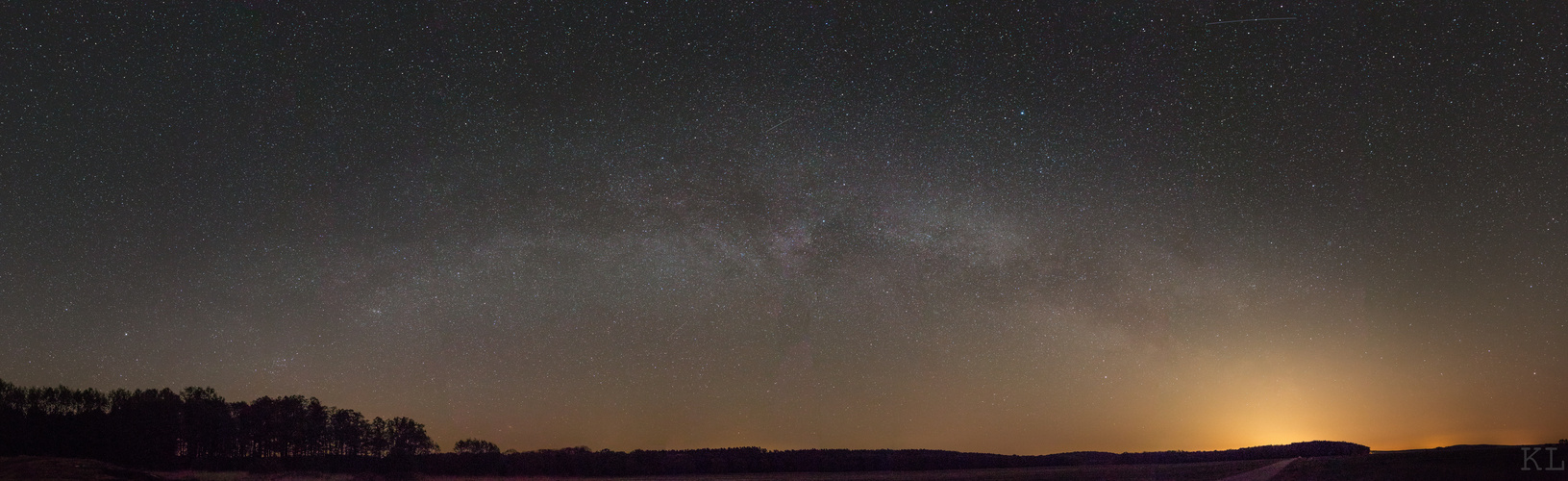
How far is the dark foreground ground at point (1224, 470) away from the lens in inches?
1161

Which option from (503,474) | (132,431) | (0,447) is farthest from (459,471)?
(0,447)

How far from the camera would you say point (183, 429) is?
84562mm

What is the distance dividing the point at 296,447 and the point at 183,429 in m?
11.6

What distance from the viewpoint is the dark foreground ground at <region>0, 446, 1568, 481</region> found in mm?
29500

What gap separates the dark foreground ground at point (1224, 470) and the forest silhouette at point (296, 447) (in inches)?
246

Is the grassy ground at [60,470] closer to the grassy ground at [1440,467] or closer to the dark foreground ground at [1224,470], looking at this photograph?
the dark foreground ground at [1224,470]

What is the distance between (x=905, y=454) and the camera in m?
120

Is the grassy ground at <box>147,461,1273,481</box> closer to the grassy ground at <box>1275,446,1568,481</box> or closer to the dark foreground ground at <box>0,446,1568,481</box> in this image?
the dark foreground ground at <box>0,446,1568,481</box>

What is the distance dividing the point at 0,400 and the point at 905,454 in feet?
330

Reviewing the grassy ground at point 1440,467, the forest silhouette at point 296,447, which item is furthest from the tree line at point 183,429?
the grassy ground at point 1440,467

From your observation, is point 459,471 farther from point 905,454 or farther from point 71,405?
point 905,454

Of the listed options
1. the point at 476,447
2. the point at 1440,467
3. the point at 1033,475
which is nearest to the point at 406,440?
the point at 476,447

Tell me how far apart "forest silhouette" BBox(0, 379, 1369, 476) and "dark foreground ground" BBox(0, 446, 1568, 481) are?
625cm

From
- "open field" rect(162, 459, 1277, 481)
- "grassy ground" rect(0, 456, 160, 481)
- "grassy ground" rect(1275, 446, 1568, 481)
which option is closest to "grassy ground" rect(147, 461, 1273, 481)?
"open field" rect(162, 459, 1277, 481)
